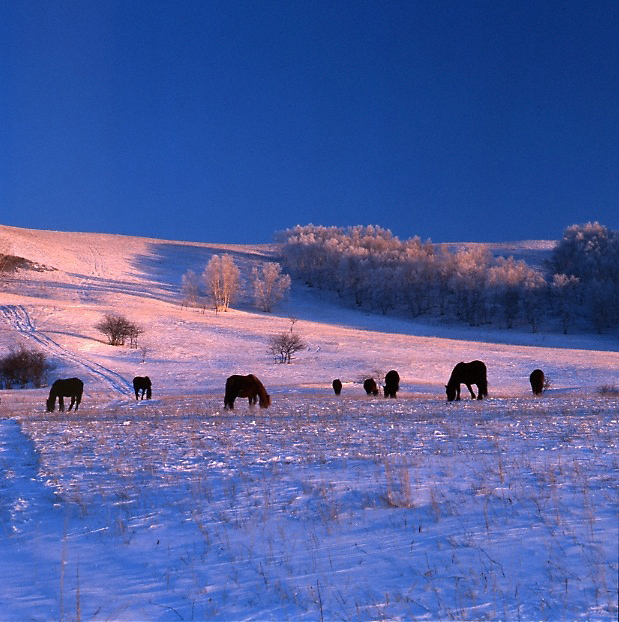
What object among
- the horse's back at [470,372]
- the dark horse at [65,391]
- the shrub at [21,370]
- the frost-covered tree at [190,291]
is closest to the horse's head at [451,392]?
the horse's back at [470,372]

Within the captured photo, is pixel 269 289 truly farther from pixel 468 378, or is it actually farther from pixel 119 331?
pixel 468 378

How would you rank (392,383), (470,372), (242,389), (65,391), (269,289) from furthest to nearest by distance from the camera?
(269,289) < (392,383) < (65,391) < (470,372) < (242,389)

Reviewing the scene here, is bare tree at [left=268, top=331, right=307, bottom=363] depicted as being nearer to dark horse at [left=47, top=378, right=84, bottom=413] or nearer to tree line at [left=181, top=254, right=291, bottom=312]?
dark horse at [left=47, top=378, right=84, bottom=413]

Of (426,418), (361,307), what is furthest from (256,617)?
(361,307)

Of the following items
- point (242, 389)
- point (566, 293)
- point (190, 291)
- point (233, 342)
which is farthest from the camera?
point (190, 291)

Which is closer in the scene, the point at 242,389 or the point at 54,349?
the point at 242,389

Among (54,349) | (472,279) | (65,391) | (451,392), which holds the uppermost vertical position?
(472,279)

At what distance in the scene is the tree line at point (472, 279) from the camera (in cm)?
9638

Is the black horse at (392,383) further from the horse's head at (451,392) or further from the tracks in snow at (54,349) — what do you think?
the tracks in snow at (54,349)

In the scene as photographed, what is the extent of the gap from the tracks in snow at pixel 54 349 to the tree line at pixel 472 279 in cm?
5949

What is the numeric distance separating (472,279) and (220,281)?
4217 centimetres

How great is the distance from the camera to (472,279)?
103750 millimetres

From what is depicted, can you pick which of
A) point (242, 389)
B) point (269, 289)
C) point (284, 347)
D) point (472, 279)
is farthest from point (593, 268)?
point (242, 389)

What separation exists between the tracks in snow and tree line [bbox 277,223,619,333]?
59.5 meters
